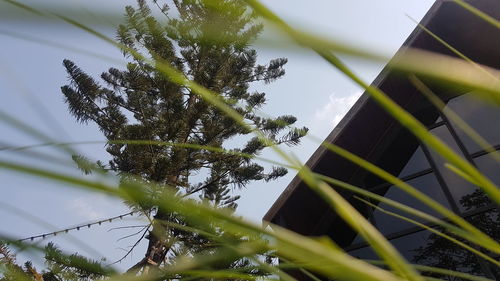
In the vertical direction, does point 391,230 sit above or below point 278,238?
above

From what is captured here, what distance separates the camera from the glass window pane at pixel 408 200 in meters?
6.30

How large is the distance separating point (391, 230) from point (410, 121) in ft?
21.4

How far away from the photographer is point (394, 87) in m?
6.75

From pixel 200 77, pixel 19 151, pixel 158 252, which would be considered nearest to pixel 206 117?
pixel 200 77

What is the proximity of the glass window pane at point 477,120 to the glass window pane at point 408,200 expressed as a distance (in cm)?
65

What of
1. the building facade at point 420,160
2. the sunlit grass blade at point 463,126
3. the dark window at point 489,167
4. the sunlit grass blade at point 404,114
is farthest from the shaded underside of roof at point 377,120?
the sunlit grass blade at point 404,114

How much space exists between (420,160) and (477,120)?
3.01 ft

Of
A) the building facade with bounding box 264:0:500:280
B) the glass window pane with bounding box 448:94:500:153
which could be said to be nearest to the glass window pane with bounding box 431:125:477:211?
the building facade with bounding box 264:0:500:280

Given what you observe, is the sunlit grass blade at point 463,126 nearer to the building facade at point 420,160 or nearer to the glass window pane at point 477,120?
the building facade at point 420,160

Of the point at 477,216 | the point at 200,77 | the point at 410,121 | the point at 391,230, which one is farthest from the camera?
the point at 200,77

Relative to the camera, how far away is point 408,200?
253 inches

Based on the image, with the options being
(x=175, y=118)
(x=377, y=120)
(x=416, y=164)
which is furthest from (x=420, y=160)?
(x=175, y=118)

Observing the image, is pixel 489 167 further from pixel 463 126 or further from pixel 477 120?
pixel 463 126

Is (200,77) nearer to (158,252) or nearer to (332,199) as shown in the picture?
(158,252)
